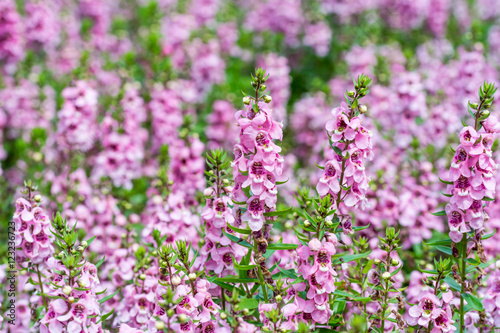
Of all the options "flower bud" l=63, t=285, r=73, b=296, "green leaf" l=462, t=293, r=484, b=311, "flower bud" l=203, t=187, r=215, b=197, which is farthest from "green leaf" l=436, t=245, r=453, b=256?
"flower bud" l=63, t=285, r=73, b=296

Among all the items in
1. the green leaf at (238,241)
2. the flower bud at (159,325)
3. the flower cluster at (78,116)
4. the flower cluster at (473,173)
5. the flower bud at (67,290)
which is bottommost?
the flower bud at (159,325)

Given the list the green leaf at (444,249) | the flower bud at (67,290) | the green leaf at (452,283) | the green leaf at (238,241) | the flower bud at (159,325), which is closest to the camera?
the flower bud at (159,325)

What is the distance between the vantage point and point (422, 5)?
437 inches

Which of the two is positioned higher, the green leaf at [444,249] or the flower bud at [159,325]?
the green leaf at [444,249]

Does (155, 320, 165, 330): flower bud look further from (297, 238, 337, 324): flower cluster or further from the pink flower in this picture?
the pink flower

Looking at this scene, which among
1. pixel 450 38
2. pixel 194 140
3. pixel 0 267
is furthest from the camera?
pixel 450 38

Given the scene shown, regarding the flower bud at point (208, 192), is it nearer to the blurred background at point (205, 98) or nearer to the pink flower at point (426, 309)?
the blurred background at point (205, 98)

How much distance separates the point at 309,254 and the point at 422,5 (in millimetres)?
9124

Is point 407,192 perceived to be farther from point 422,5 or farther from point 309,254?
point 422,5

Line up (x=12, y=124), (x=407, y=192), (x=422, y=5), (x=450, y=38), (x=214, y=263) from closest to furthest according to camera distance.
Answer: (x=214, y=263)
(x=407, y=192)
(x=12, y=124)
(x=422, y=5)
(x=450, y=38)

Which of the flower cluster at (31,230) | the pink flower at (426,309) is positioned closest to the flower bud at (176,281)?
the flower cluster at (31,230)

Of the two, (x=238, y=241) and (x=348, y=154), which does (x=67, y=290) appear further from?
(x=348, y=154)

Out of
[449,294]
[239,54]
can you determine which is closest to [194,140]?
[449,294]

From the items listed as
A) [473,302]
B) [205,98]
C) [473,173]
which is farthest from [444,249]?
[205,98]
